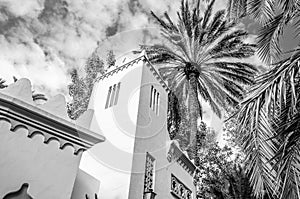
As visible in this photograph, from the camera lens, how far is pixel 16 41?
10.8 meters

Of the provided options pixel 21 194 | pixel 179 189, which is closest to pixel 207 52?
pixel 179 189

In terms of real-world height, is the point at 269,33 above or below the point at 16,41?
below

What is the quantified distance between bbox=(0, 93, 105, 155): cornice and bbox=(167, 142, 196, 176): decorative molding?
14.1 ft

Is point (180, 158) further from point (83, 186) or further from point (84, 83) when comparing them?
point (84, 83)

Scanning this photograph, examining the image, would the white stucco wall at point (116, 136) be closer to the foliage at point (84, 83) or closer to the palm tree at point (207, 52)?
the palm tree at point (207, 52)

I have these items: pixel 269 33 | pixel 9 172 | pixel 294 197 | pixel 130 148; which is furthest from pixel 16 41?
pixel 294 197

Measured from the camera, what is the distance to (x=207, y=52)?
12.8 metres

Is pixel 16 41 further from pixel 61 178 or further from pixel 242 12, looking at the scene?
pixel 242 12

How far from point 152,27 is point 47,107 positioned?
9438 mm

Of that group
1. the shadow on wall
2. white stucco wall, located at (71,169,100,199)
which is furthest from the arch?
white stucco wall, located at (71,169,100,199)

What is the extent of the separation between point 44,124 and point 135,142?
2.98 meters

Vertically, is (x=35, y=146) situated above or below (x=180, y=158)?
below

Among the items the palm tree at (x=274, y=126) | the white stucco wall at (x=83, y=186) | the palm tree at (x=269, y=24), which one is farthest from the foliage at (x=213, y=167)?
the palm tree at (x=274, y=126)

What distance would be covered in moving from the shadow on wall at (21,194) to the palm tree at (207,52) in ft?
30.3
